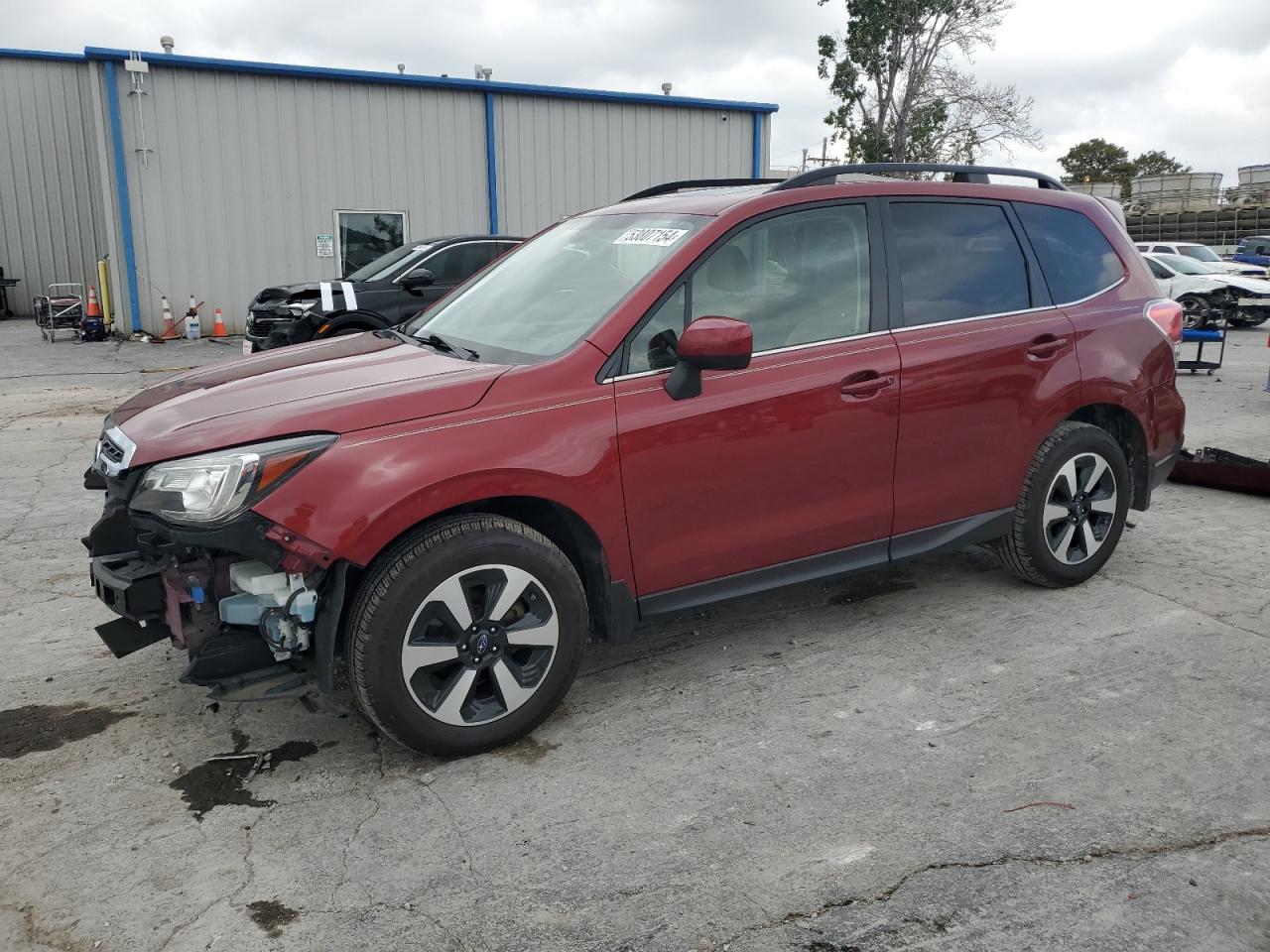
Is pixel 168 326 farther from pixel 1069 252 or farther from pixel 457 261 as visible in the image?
pixel 1069 252

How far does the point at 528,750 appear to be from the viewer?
130 inches

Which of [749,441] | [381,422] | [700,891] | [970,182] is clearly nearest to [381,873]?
[700,891]

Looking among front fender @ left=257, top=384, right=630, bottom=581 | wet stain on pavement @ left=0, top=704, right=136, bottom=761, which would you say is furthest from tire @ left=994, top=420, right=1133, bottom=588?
wet stain on pavement @ left=0, top=704, right=136, bottom=761

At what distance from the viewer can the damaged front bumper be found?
113 inches

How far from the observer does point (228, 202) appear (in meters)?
17.9

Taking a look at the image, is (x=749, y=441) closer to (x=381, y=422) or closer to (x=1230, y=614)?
(x=381, y=422)

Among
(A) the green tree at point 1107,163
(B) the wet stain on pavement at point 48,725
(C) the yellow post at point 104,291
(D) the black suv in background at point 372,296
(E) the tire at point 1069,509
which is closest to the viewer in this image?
(B) the wet stain on pavement at point 48,725

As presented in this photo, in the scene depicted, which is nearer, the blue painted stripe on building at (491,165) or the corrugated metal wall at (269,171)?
the corrugated metal wall at (269,171)

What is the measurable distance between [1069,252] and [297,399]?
348cm

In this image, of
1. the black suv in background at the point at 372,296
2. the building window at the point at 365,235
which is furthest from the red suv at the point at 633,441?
the building window at the point at 365,235

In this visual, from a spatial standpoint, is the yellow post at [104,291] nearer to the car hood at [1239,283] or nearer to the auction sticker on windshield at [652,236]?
the auction sticker on windshield at [652,236]

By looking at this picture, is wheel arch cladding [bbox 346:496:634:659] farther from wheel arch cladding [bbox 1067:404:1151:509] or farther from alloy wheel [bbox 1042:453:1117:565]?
wheel arch cladding [bbox 1067:404:1151:509]

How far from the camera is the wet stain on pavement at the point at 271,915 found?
8.00 ft

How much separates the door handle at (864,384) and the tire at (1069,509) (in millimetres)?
1009
